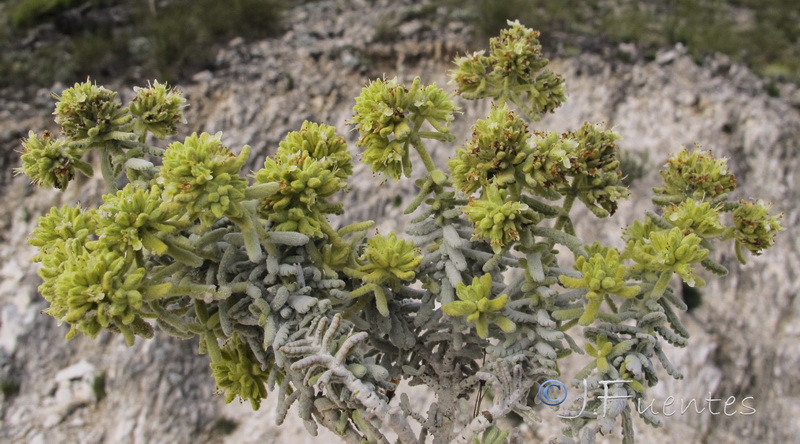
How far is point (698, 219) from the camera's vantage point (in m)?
1.16

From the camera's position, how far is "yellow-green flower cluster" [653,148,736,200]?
49.7 inches

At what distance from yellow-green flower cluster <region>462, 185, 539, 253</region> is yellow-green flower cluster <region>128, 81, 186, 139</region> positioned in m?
0.65

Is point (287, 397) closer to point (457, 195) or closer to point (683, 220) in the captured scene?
point (457, 195)

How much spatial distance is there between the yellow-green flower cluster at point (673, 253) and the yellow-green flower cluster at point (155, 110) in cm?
98

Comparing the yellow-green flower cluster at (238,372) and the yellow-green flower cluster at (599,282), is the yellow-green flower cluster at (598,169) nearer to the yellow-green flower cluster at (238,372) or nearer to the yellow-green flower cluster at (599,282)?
the yellow-green flower cluster at (599,282)

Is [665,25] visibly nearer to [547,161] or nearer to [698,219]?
[698,219]

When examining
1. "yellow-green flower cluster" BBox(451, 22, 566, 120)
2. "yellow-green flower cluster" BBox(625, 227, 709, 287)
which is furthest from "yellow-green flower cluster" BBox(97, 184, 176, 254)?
"yellow-green flower cluster" BBox(625, 227, 709, 287)

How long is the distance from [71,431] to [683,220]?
3084 millimetres

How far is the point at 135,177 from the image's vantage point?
4.04 ft

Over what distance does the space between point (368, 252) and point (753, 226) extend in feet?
2.57

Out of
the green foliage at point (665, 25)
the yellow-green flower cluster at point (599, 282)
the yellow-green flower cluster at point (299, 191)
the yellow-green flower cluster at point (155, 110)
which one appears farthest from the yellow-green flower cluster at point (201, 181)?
the green foliage at point (665, 25)

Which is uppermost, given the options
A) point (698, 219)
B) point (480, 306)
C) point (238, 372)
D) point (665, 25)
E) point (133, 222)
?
point (133, 222)

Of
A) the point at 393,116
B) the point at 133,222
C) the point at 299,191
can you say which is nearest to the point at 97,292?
the point at 133,222

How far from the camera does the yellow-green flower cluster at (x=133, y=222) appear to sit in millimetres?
950
